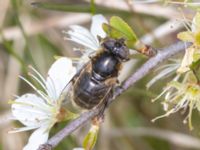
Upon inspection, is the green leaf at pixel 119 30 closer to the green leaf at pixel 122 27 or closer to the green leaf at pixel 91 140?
the green leaf at pixel 122 27

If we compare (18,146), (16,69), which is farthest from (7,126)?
(16,69)

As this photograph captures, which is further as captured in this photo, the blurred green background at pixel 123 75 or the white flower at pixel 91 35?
the blurred green background at pixel 123 75

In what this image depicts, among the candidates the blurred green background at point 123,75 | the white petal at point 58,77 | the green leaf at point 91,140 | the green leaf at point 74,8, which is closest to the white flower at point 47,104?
the white petal at point 58,77

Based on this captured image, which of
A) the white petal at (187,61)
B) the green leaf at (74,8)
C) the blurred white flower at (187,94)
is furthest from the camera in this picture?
the green leaf at (74,8)

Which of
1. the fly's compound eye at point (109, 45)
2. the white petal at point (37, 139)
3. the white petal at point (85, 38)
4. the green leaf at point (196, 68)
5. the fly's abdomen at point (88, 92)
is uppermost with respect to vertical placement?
the white petal at point (85, 38)

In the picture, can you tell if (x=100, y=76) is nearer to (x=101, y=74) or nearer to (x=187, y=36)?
(x=101, y=74)

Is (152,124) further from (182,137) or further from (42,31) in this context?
(42,31)

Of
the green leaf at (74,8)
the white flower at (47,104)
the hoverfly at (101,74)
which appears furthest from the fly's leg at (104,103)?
the green leaf at (74,8)

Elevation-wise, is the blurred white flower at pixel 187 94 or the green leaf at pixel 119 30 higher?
the green leaf at pixel 119 30

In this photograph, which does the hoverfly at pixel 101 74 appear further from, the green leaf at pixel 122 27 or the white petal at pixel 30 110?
the white petal at pixel 30 110

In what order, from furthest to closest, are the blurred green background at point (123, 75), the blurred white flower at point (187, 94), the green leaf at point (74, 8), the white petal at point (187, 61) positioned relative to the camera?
1. the blurred green background at point (123, 75)
2. the green leaf at point (74, 8)
3. the blurred white flower at point (187, 94)
4. the white petal at point (187, 61)
